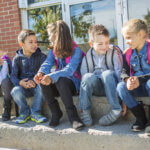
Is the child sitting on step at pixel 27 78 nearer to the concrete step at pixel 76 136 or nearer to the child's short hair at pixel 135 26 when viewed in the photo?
the concrete step at pixel 76 136

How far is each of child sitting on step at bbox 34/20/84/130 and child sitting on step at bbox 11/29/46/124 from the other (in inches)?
11.3

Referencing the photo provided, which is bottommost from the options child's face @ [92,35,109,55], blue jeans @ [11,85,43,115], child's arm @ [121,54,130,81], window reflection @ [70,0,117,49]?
blue jeans @ [11,85,43,115]

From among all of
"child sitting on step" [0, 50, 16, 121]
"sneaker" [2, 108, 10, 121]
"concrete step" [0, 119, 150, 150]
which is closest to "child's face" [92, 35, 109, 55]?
"concrete step" [0, 119, 150, 150]

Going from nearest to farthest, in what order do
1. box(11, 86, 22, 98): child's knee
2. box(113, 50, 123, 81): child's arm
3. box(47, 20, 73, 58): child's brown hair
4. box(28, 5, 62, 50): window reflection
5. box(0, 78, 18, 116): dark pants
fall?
box(113, 50, 123, 81): child's arm → box(47, 20, 73, 58): child's brown hair → box(11, 86, 22, 98): child's knee → box(0, 78, 18, 116): dark pants → box(28, 5, 62, 50): window reflection

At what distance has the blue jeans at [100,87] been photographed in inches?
95.7

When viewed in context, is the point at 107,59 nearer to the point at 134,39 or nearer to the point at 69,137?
the point at 134,39

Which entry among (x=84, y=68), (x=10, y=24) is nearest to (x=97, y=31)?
(x=84, y=68)

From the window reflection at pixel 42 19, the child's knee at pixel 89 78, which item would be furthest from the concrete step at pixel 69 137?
the window reflection at pixel 42 19

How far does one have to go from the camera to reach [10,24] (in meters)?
4.40

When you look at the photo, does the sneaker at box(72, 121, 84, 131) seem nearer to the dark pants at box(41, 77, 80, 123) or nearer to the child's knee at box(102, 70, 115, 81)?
the dark pants at box(41, 77, 80, 123)

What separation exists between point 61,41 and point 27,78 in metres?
0.75

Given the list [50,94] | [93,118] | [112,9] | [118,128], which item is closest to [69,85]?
[50,94]

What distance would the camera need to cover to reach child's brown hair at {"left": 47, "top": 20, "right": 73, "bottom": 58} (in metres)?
2.74

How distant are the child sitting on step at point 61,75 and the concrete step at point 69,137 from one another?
0.12m
